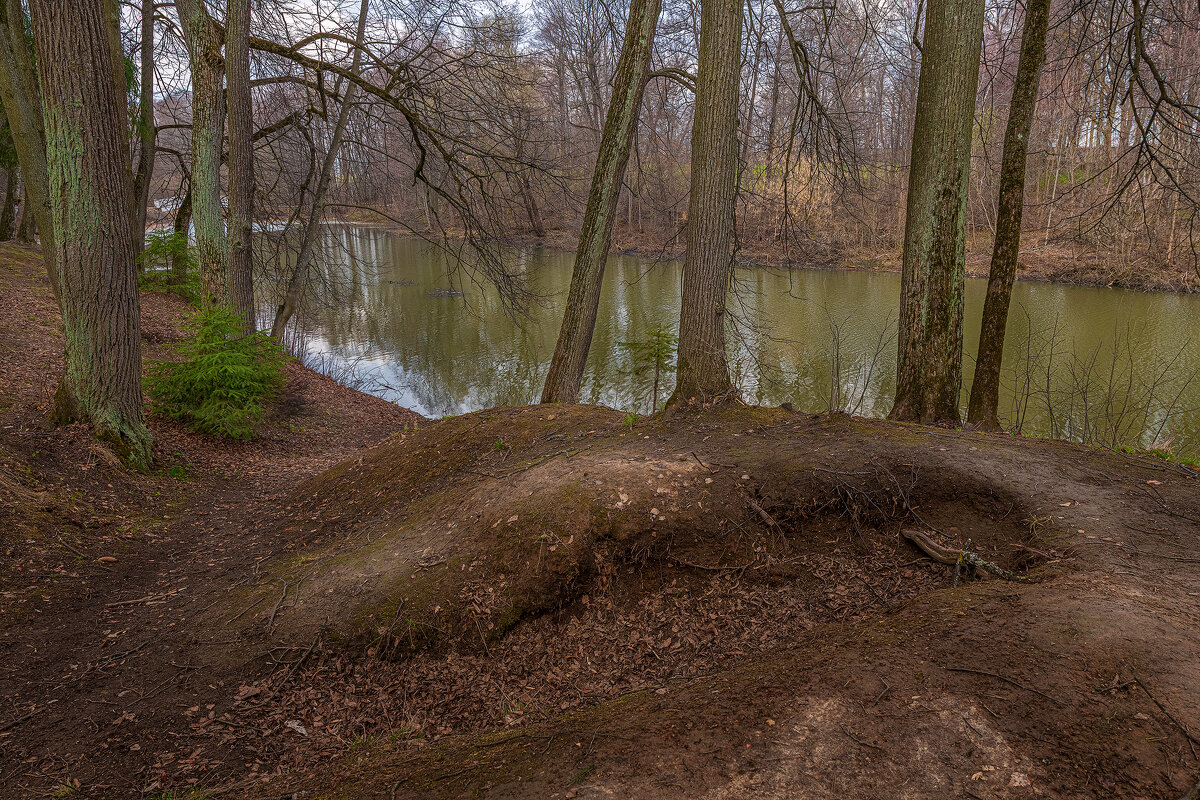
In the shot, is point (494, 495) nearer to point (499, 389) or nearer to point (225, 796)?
point (225, 796)

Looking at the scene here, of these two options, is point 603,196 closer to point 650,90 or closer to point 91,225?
point 650,90

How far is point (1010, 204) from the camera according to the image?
6.36 m

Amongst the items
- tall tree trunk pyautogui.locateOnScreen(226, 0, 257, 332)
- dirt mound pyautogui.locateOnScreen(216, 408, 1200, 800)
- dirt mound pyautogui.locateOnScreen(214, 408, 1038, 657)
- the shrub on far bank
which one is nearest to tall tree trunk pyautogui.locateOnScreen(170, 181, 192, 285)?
tall tree trunk pyautogui.locateOnScreen(226, 0, 257, 332)

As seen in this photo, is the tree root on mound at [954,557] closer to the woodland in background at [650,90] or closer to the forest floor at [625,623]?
the forest floor at [625,623]

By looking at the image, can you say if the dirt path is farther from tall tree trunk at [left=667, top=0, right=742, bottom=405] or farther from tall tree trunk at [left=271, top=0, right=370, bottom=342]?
tall tree trunk at [left=271, top=0, right=370, bottom=342]

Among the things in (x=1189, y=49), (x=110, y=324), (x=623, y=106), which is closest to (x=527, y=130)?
(x=623, y=106)

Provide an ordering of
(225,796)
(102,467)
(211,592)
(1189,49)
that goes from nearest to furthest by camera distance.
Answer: (225,796) < (211,592) < (102,467) < (1189,49)

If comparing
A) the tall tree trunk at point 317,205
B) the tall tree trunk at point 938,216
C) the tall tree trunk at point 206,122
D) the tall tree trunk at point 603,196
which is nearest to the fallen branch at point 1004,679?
the tall tree trunk at point 938,216

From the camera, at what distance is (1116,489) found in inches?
155

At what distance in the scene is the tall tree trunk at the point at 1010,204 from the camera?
6.18m

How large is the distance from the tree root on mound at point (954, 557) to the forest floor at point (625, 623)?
63 millimetres

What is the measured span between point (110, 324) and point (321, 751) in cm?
477

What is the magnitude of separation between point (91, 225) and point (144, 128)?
10.6 meters

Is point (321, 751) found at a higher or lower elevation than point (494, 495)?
lower
